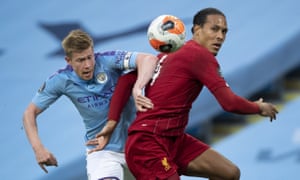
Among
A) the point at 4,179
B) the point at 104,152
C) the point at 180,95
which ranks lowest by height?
the point at 4,179

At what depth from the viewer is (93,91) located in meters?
5.83

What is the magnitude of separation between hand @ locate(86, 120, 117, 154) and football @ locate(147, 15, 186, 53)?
528 millimetres

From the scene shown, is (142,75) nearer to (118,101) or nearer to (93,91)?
(118,101)

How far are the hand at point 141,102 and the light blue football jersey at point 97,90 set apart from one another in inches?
12.3

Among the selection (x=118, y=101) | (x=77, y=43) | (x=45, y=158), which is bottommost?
(x=45, y=158)

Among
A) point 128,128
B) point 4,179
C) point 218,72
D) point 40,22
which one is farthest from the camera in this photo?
point 40,22

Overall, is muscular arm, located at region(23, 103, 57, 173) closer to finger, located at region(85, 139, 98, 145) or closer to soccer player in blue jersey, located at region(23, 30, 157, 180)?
soccer player in blue jersey, located at region(23, 30, 157, 180)

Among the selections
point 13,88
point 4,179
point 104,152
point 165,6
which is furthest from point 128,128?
point 165,6

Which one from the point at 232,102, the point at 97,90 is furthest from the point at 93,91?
the point at 232,102

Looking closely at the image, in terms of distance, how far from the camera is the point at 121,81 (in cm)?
577

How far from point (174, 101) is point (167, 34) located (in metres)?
0.39

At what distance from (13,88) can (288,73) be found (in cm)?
262

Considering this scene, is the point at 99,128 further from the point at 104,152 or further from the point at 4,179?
the point at 4,179

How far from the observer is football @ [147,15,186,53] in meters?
5.59
